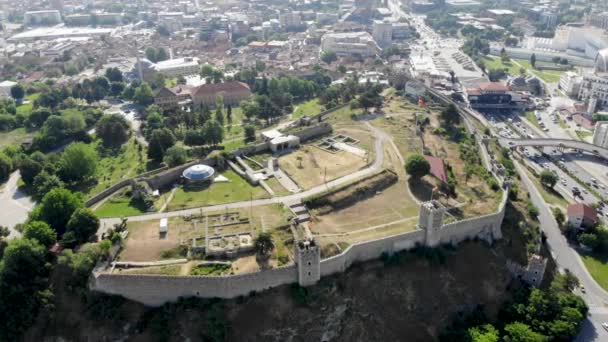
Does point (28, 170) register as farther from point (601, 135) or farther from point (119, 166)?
point (601, 135)

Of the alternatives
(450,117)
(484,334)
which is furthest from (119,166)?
(484,334)

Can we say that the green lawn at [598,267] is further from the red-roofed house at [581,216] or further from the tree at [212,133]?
the tree at [212,133]

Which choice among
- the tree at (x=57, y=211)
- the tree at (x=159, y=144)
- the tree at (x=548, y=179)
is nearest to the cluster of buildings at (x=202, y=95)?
the tree at (x=159, y=144)

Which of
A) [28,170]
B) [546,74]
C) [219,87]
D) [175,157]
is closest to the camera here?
[175,157]

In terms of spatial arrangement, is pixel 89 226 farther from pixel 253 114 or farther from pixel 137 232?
pixel 253 114

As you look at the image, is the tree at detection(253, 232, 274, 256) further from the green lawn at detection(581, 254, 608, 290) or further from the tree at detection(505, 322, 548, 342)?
the green lawn at detection(581, 254, 608, 290)

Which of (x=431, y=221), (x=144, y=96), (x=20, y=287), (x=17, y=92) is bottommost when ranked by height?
(x=17, y=92)
